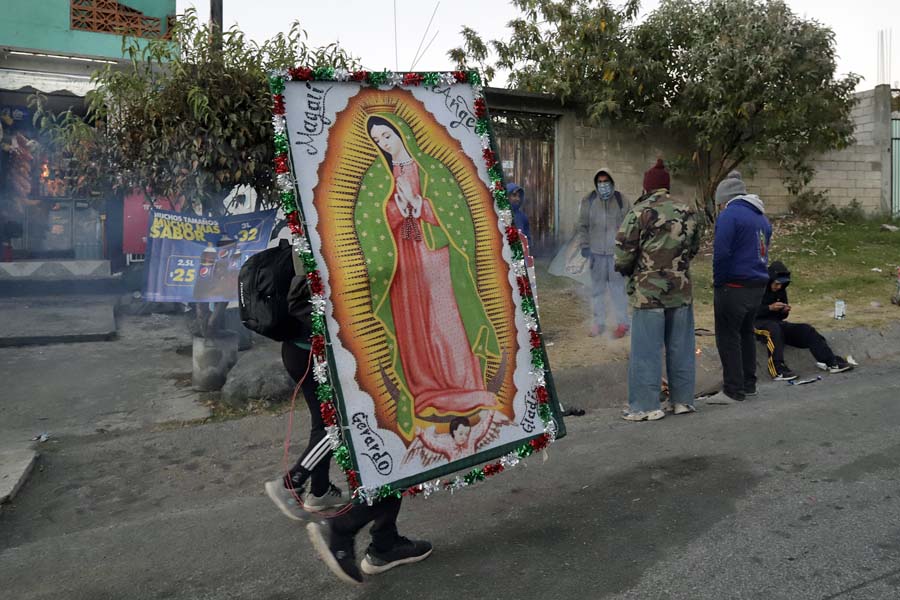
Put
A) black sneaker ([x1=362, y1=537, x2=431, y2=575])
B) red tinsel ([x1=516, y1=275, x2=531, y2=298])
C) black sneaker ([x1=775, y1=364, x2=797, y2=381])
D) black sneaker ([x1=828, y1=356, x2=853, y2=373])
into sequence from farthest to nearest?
black sneaker ([x1=828, y1=356, x2=853, y2=373]) → black sneaker ([x1=775, y1=364, x2=797, y2=381]) → red tinsel ([x1=516, y1=275, x2=531, y2=298]) → black sneaker ([x1=362, y1=537, x2=431, y2=575])

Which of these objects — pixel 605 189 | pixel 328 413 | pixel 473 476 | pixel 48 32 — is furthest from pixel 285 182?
pixel 48 32

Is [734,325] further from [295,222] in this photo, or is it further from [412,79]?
[295,222]

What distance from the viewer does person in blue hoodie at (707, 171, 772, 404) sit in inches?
244

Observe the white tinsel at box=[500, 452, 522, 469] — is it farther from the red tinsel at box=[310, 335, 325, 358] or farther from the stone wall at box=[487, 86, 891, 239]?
the stone wall at box=[487, 86, 891, 239]

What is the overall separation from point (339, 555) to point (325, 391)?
74cm

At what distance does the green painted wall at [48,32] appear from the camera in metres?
11.7

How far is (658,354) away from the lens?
5.83 m

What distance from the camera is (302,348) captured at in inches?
141

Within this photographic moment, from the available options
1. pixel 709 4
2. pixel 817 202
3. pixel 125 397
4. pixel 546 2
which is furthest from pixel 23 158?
pixel 817 202

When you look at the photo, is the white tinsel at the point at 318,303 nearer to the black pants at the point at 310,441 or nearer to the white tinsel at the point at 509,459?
the black pants at the point at 310,441

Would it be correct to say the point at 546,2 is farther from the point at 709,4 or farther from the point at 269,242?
the point at 269,242

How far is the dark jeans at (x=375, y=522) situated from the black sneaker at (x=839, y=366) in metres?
5.61

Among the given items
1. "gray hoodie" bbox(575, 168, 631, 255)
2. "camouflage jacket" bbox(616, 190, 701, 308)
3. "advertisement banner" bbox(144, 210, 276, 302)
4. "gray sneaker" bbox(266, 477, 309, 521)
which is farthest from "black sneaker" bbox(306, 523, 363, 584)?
"gray hoodie" bbox(575, 168, 631, 255)

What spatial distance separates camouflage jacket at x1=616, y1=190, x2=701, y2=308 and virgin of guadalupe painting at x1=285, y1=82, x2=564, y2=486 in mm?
2404
